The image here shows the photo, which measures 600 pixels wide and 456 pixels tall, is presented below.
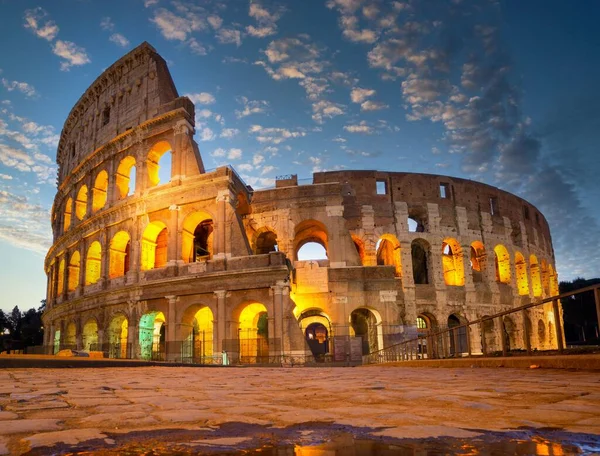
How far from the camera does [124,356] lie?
22.8m

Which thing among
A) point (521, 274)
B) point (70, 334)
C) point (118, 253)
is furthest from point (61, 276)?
point (521, 274)

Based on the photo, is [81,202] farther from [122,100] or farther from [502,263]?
[502,263]

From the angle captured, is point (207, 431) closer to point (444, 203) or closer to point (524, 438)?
point (524, 438)

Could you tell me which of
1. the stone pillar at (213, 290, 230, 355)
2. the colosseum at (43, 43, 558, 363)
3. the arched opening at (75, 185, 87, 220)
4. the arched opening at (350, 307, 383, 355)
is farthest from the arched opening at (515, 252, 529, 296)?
the arched opening at (75, 185, 87, 220)

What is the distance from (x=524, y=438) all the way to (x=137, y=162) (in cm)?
2602

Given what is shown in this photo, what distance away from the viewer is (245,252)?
2148 cm

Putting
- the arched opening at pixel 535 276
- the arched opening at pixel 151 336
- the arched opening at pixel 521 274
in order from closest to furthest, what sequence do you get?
the arched opening at pixel 151 336
the arched opening at pixel 521 274
the arched opening at pixel 535 276

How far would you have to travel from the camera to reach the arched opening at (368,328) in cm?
2308

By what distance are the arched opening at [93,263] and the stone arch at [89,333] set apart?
2.39 meters

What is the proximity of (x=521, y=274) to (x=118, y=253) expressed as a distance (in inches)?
1004

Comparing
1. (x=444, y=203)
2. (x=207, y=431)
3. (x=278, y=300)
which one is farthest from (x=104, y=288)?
(x=207, y=431)

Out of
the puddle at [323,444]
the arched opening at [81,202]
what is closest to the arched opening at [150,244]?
the arched opening at [81,202]

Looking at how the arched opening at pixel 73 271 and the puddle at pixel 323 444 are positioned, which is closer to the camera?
the puddle at pixel 323 444

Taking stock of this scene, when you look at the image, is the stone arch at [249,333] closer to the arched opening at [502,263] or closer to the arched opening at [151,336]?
the arched opening at [151,336]
